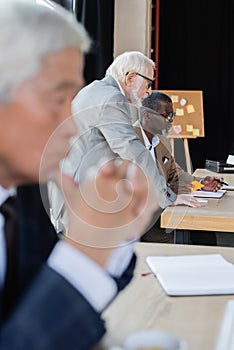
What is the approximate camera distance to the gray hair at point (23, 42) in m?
0.66

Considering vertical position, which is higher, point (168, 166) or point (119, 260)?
point (119, 260)

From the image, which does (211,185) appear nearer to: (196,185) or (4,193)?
(196,185)

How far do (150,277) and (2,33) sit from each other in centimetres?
83

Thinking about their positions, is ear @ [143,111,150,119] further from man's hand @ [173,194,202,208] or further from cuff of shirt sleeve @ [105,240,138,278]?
cuff of shirt sleeve @ [105,240,138,278]

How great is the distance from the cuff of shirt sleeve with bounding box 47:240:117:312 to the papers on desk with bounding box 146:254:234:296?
522 mm

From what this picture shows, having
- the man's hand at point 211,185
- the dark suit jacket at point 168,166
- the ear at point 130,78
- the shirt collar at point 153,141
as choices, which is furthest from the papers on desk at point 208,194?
the ear at point 130,78

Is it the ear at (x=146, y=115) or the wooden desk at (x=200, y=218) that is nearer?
the ear at (x=146, y=115)

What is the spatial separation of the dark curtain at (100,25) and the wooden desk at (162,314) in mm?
3225

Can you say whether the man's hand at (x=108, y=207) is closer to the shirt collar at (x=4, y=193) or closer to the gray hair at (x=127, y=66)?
the shirt collar at (x=4, y=193)

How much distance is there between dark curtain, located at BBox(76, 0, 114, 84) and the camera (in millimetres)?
4484

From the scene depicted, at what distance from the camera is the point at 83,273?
704 millimetres

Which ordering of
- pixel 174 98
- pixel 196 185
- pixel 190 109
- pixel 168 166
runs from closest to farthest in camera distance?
pixel 168 166 → pixel 196 185 → pixel 174 98 → pixel 190 109

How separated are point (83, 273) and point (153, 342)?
0.69 ft

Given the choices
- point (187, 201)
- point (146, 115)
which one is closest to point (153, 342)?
point (146, 115)
